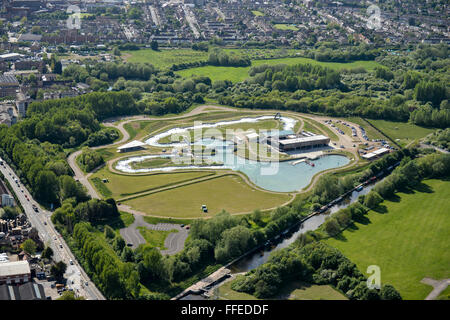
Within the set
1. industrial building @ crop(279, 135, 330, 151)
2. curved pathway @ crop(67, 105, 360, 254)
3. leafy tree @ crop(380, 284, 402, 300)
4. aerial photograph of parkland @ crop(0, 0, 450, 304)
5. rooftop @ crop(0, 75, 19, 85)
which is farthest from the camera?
rooftop @ crop(0, 75, 19, 85)

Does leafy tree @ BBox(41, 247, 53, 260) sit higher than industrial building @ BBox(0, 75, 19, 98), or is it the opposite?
industrial building @ BBox(0, 75, 19, 98)

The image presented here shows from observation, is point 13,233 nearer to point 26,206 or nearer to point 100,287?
point 26,206

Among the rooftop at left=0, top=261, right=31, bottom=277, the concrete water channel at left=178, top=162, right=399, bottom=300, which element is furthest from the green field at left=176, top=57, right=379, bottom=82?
the rooftop at left=0, top=261, right=31, bottom=277

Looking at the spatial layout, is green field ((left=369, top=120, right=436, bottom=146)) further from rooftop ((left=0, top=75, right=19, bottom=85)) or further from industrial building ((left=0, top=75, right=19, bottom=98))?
rooftop ((left=0, top=75, right=19, bottom=85))

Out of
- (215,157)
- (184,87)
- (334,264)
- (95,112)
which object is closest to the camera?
(334,264)

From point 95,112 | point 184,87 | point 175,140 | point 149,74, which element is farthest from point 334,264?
point 149,74

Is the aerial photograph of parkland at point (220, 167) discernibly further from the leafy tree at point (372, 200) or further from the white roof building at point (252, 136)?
the white roof building at point (252, 136)

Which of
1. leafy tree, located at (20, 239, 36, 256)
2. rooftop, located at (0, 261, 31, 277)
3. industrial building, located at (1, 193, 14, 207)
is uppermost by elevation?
industrial building, located at (1, 193, 14, 207)
